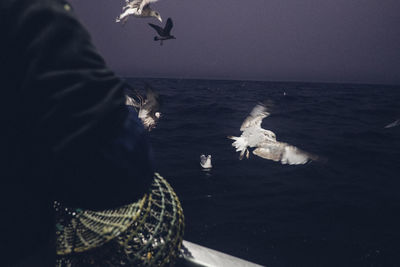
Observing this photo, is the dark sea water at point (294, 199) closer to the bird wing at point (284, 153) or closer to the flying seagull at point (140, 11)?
the bird wing at point (284, 153)

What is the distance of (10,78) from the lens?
0.49 m

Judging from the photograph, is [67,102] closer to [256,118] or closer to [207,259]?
[207,259]

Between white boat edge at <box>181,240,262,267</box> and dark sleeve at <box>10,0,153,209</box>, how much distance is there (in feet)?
4.28

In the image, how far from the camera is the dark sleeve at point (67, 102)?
471 mm

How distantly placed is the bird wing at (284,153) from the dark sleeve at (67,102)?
12.2ft

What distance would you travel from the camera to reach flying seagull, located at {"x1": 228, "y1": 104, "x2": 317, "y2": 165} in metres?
3.91

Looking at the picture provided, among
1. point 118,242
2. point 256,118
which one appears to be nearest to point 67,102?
point 118,242

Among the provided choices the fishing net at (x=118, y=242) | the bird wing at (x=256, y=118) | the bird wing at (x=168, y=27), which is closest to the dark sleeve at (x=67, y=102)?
the fishing net at (x=118, y=242)

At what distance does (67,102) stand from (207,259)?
5.05 feet

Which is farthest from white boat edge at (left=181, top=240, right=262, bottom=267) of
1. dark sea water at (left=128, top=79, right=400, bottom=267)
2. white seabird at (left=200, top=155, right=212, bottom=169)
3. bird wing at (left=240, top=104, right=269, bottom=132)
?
bird wing at (left=240, top=104, right=269, bottom=132)

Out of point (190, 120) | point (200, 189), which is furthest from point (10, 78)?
point (190, 120)

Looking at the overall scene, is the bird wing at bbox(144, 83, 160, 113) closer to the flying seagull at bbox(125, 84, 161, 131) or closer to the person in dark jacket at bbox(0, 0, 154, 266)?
the flying seagull at bbox(125, 84, 161, 131)

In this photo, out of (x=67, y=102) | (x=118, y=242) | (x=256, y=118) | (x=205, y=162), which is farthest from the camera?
(x=256, y=118)

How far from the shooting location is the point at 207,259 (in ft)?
5.49
